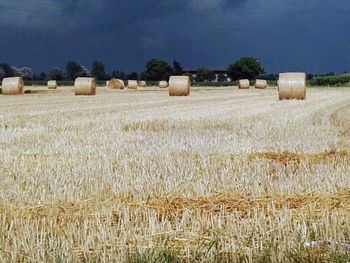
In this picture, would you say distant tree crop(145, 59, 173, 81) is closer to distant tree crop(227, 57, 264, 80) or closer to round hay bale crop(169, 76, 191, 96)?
distant tree crop(227, 57, 264, 80)

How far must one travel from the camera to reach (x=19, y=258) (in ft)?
10.4

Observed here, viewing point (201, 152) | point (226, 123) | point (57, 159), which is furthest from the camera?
point (226, 123)

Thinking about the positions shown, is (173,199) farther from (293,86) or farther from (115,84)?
(115,84)

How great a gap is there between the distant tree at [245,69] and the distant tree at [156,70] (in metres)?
15.2

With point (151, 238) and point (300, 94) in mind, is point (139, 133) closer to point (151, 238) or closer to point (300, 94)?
point (151, 238)

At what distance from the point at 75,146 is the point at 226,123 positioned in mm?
4417

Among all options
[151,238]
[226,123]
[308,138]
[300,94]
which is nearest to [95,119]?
[226,123]

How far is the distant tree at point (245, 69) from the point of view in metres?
109

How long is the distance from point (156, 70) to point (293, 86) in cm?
7938

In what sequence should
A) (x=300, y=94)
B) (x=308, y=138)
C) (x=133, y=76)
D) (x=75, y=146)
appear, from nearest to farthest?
(x=75, y=146), (x=308, y=138), (x=300, y=94), (x=133, y=76)

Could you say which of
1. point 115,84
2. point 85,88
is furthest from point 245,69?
point 85,88

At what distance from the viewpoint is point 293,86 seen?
22344 mm

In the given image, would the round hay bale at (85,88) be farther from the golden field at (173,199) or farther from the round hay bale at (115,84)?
the golden field at (173,199)

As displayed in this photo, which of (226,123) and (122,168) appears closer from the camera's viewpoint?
(122,168)
